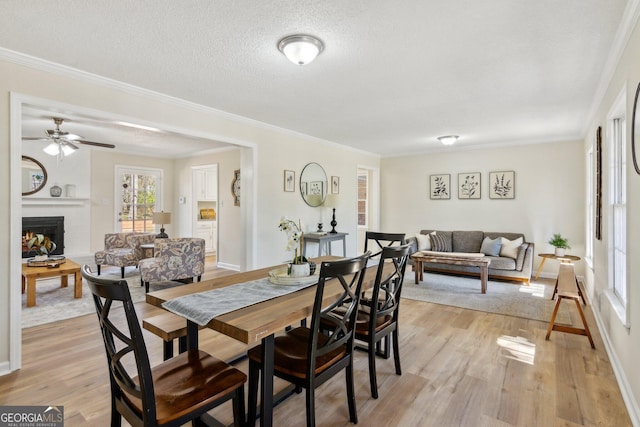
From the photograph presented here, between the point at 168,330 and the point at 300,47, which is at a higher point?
the point at 300,47

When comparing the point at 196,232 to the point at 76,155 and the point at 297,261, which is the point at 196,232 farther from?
the point at 297,261

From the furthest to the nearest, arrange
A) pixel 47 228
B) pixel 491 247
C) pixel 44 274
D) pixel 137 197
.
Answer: pixel 137 197 → pixel 47 228 → pixel 491 247 → pixel 44 274

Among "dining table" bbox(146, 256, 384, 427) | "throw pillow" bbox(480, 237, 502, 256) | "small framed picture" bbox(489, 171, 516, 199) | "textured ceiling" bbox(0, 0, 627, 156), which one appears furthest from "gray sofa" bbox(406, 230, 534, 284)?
"dining table" bbox(146, 256, 384, 427)

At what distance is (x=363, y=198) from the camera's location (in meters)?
7.97

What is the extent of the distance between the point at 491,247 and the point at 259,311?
16.3 feet

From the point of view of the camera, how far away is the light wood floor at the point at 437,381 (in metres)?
1.92

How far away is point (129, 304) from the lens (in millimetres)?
1155

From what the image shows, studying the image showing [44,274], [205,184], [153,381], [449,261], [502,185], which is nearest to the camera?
[153,381]

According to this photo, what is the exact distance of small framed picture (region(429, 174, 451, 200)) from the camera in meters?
6.57

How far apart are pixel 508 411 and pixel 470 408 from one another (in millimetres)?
217

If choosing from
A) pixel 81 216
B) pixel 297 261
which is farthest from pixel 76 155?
pixel 297 261

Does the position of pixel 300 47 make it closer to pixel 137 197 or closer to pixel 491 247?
pixel 491 247

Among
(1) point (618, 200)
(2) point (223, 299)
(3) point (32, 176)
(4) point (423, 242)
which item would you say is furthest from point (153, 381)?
(3) point (32, 176)

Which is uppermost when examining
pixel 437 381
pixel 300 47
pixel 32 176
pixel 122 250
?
pixel 300 47
